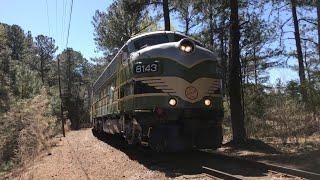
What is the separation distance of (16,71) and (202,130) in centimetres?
4529

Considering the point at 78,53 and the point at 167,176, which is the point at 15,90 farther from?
the point at 78,53

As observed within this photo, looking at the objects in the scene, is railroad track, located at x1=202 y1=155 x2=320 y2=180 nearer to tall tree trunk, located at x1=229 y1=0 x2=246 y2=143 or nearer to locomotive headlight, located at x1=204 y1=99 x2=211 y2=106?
locomotive headlight, located at x1=204 y1=99 x2=211 y2=106

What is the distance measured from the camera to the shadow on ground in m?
11.8

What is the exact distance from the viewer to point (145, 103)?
557 inches

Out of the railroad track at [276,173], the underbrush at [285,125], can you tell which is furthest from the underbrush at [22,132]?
the railroad track at [276,173]

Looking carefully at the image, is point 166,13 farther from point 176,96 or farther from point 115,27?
point 115,27

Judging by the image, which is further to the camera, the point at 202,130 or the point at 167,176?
the point at 202,130

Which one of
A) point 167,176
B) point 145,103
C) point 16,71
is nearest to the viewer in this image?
point 167,176

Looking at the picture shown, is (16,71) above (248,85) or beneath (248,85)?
above

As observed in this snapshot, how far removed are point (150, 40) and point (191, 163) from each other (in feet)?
13.6

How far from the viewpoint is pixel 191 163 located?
45.4ft

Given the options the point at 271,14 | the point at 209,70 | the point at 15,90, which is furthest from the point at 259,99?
the point at 15,90

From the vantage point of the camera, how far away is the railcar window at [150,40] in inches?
607

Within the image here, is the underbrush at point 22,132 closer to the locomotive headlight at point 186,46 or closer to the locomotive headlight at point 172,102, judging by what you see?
the locomotive headlight at point 172,102
